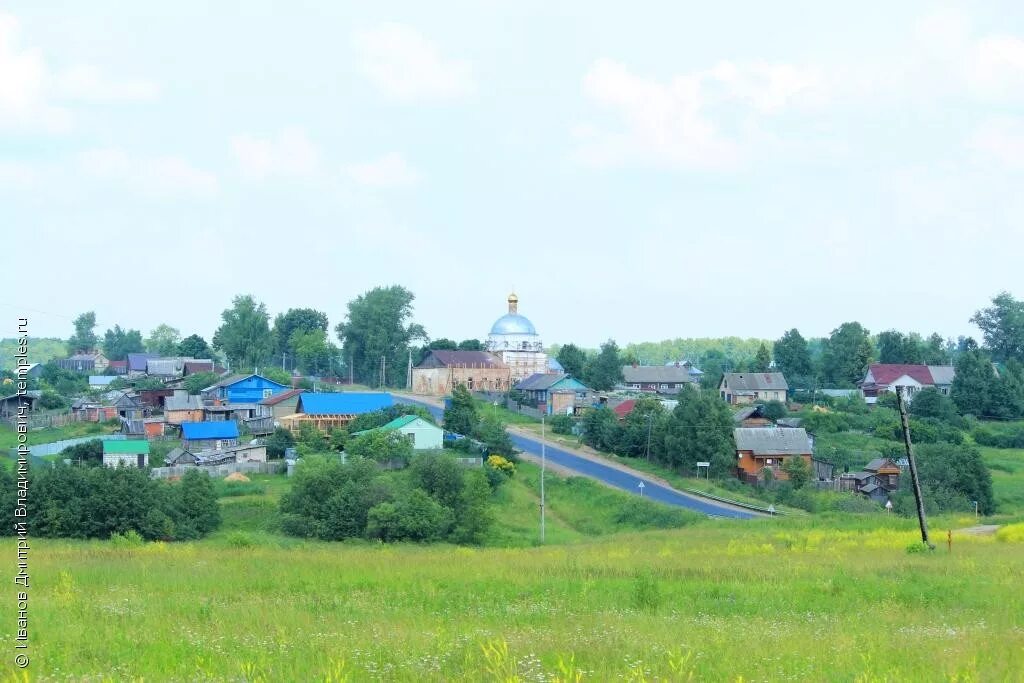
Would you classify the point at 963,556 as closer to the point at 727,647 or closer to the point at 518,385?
the point at 727,647

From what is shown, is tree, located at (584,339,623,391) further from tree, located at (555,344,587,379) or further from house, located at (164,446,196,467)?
house, located at (164,446,196,467)

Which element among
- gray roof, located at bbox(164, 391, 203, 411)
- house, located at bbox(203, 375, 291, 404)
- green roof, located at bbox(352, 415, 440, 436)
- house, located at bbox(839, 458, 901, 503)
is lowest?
house, located at bbox(839, 458, 901, 503)

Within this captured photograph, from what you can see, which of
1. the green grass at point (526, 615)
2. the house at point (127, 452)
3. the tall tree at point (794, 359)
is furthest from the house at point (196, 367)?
the green grass at point (526, 615)

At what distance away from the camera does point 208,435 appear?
52062 mm

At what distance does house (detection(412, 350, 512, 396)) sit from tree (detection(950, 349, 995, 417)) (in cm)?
3502

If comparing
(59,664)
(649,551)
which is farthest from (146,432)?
(59,664)

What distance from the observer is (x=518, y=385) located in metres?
82.2

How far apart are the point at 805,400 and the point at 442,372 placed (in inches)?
1167

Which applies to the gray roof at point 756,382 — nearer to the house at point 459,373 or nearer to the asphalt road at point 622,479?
the house at point 459,373

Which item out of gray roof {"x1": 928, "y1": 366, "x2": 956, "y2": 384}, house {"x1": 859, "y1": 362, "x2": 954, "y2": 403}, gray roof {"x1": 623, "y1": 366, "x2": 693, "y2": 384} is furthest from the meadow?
gray roof {"x1": 623, "y1": 366, "x2": 693, "y2": 384}

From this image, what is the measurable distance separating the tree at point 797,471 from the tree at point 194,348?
2765 inches

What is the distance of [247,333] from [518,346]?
2388cm

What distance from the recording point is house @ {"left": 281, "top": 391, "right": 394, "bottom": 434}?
58000 millimetres

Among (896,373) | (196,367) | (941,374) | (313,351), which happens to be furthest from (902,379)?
(196,367)
